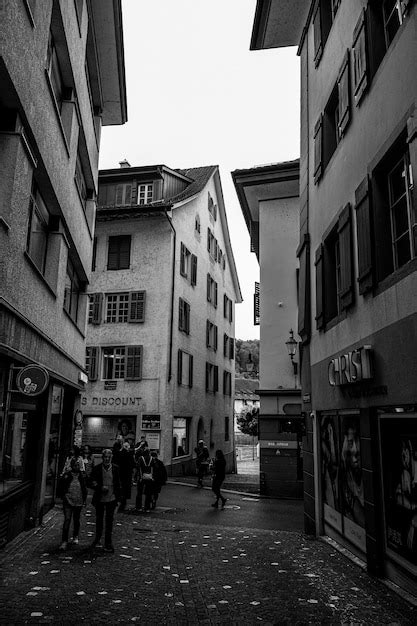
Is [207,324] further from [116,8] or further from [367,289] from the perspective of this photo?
[367,289]

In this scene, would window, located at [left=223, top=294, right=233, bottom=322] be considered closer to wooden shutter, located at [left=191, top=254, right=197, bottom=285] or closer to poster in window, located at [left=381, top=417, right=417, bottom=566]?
wooden shutter, located at [left=191, top=254, right=197, bottom=285]

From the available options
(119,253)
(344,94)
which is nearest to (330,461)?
(344,94)

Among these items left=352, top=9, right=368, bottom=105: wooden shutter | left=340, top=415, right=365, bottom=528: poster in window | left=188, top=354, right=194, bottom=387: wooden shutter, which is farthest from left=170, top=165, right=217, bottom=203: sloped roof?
left=340, top=415, right=365, bottom=528: poster in window

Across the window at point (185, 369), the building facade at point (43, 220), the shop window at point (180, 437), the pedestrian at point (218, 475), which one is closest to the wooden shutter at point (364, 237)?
the building facade at point (43, 220)

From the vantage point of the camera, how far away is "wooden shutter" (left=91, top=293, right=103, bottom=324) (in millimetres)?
27438

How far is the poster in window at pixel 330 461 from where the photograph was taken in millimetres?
10562

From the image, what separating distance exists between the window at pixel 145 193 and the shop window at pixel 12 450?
65.2 feet

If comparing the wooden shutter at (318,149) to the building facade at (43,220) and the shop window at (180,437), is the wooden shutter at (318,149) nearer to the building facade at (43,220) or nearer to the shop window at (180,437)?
the building facade at (43,220)

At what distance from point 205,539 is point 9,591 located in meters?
5.05

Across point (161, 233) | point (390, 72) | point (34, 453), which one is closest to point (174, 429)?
point (161, 233)

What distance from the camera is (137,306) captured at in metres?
27.2

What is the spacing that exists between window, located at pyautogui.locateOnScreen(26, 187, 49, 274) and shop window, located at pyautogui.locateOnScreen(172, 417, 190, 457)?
→ 53.9 ft

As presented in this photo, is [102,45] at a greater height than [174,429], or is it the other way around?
[102,45]

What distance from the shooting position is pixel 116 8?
16047 mm
